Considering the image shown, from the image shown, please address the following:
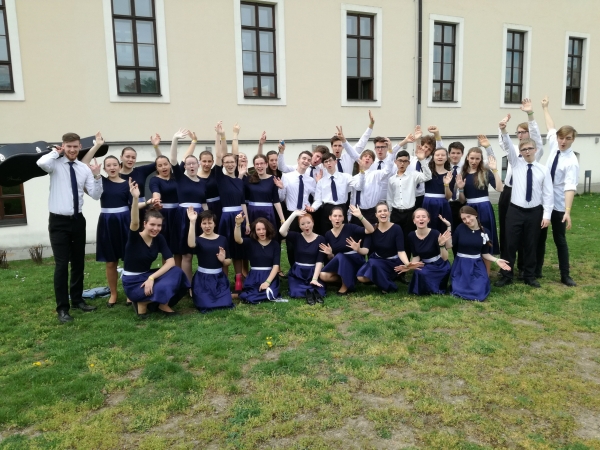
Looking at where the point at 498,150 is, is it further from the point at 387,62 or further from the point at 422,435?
the point at 422,435

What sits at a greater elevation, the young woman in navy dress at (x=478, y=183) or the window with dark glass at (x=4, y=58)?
the window with dark glass at (x=4, y=58)

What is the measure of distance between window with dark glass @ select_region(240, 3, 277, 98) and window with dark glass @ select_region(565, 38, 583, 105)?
11.6 meters

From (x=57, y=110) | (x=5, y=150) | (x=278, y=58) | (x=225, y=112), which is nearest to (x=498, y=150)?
(x=278, y=58)

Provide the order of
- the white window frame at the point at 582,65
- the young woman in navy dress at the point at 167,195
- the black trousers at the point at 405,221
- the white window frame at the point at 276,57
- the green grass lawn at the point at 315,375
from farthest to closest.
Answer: the white window frame at the point at 582,65 < the white window frame at the point at 276,57 < the black trousers at the point at 405,221 < the young woman in navy dress at the point at 167,195 < the green grass lawn at the point at 315,375

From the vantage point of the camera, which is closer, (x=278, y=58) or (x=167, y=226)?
(x=167, y=226)

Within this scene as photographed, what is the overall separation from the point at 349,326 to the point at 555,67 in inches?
631

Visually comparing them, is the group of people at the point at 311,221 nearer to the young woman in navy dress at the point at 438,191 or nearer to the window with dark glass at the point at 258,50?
the young woman in navy dress at the point at 438,191

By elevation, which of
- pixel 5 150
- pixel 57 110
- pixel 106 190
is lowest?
pixel 106 190

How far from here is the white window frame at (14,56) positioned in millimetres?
9930

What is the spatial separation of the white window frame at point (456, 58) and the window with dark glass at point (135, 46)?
8.02 m

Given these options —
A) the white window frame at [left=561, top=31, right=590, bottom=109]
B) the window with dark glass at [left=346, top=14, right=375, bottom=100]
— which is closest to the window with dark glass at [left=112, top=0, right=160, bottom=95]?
the window with dark glass at [left=346, top=14, right=375, bottom=100]

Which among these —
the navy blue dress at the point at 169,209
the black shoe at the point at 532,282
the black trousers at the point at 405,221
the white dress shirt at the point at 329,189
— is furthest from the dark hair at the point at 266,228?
the black shoe at the point at 532,282

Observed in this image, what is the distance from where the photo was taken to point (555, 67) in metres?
17.0

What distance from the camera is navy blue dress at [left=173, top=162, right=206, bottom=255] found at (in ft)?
19.4
